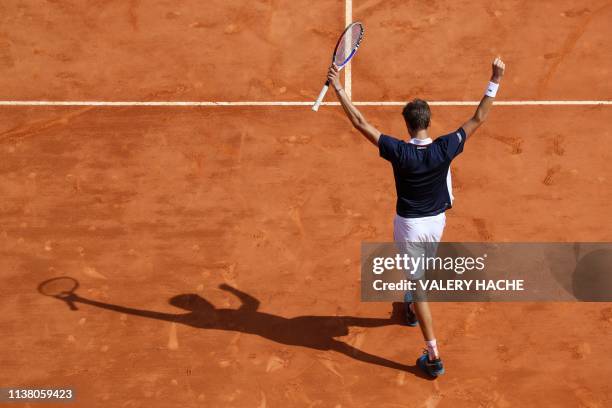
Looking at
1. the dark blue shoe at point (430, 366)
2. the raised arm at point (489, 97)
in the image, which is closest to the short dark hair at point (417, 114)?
the raised arm at point (489, 97)

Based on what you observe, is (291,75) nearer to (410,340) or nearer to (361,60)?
(361,60)

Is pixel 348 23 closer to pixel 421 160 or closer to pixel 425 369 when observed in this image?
pixel 421 160

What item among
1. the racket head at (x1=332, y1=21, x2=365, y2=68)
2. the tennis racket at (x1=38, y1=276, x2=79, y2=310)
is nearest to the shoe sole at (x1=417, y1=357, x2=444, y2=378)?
the racket head at (x1=332, y1=21, x2=365, y2=68)

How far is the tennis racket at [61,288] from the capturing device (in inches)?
326

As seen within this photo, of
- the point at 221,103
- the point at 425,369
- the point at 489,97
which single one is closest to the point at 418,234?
the point at 489,97

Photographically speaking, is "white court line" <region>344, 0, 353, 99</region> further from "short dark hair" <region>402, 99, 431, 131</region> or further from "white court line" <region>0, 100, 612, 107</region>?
"short dark hair" <region>402, 99, 431, 131</region>

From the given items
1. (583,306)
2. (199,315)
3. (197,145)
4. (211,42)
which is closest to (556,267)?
(583,306)

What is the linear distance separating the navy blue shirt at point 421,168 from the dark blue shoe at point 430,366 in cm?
152

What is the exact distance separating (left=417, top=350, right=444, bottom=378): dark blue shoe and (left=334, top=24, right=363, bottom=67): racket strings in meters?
3.06

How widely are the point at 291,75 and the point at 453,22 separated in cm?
249

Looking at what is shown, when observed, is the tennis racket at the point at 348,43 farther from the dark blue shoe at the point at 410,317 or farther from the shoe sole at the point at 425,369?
the shoe sole at the point at 425,369

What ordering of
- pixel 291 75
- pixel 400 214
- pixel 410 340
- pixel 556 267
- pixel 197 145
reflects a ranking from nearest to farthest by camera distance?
1. pixel 400 214
2. pixel 410 340
3. pixel 556 267
4. pixel 197 145
5. pixel 291 75

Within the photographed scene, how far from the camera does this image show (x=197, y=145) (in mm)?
9664

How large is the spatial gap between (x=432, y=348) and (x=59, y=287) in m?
4.09
